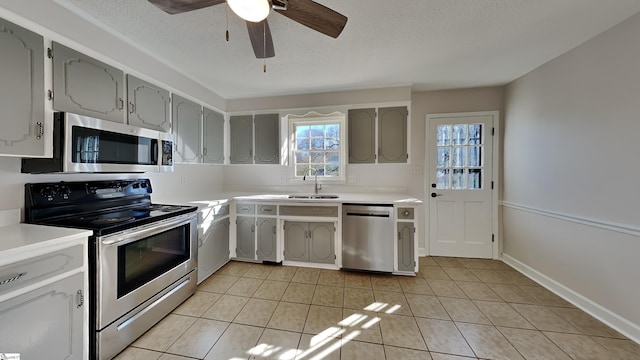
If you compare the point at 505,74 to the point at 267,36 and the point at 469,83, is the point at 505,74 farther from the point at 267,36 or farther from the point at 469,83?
the point at 267,36

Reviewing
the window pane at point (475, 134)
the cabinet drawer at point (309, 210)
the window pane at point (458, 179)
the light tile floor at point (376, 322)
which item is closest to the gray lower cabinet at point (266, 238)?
the cabinet drawer at point (309, 210)

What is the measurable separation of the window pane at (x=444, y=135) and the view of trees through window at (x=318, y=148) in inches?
57.5

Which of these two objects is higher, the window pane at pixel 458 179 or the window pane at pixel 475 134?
the window pane at pixel 475 134

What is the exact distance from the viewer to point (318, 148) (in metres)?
3.39

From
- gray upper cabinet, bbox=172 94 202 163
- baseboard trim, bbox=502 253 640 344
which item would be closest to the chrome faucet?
gray upper cabinet, bbox=172 94 202 163

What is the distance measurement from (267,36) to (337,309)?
2.26m

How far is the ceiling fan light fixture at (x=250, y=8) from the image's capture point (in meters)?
1.05

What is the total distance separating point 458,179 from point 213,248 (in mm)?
3364

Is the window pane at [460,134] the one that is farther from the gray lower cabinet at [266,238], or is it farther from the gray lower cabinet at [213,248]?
the gray lower cabinet at [213,248]

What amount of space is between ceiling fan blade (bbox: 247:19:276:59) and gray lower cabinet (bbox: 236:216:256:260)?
197cm

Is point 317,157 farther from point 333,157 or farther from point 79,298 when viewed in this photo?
point 79,298

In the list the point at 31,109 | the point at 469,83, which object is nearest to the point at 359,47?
the point at 469,83

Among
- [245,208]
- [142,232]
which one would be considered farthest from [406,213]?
[142,232]

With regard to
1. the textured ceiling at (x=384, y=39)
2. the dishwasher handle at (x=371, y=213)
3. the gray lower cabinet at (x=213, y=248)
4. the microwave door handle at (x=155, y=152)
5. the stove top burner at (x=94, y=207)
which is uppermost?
the textured ceiling at (x=384, y=39)
